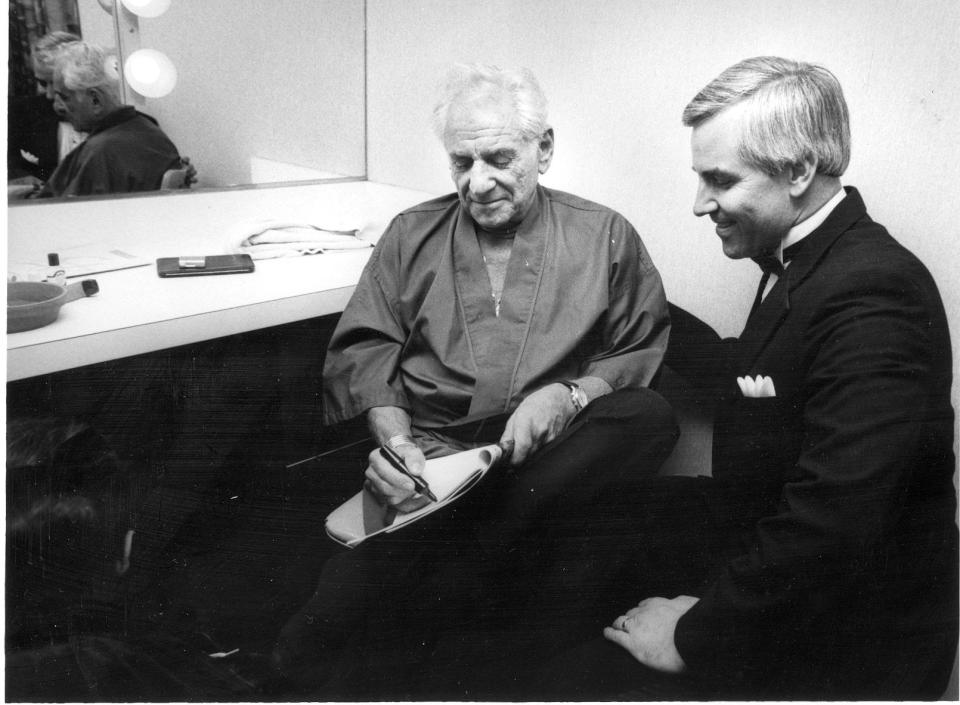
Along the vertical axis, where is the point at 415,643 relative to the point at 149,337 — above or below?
below

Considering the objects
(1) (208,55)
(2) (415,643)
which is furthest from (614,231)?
(1) (208,55)

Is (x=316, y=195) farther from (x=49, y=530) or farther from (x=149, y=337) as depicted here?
(x=49, y=530)

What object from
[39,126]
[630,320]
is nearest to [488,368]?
[630,320]

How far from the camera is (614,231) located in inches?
49.4

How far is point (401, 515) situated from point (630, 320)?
0.49 meters

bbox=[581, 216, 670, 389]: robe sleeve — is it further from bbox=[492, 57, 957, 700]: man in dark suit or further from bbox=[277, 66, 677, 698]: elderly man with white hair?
Result: bbox=[492, 57, 957, 700]: man in dark suit

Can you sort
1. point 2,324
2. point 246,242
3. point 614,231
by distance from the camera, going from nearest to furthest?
point 2,324, point 614,231, point 246,242

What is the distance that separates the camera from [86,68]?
4.44 ft

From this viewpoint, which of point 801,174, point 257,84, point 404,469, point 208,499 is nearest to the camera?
point 801,174

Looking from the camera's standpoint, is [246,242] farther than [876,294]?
Yes

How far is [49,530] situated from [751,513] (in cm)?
106

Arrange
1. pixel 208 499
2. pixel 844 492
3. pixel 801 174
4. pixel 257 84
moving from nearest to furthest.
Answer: pixel 844 492 < pixel 801 174 < pixel 208 499 < pixel 257 84

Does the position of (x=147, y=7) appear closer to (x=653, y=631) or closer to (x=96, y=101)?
(x=96, y=101)

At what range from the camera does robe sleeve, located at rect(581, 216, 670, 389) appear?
1188mm
